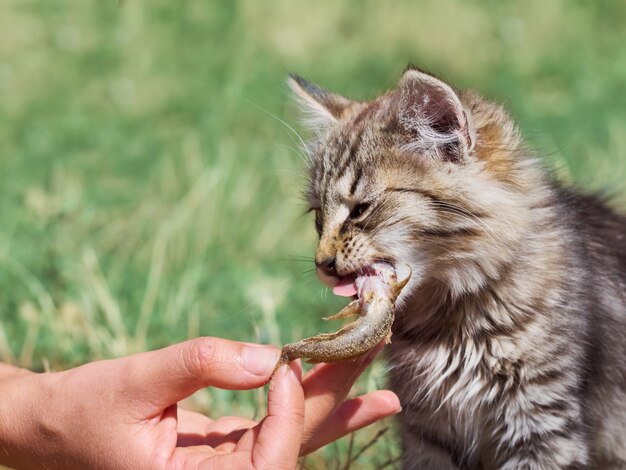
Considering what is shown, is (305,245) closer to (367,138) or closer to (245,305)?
(245,305)

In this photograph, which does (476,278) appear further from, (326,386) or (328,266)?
(326,386)

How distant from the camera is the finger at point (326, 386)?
2619 mm

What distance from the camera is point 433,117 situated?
9.59 feet

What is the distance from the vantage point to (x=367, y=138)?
122 inches

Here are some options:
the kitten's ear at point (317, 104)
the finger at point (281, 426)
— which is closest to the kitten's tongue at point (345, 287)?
the finger at point (281, 426)

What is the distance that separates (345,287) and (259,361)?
50 centimetres

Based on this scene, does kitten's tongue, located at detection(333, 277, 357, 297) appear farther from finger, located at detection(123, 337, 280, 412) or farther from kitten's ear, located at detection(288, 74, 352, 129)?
kitten's ear, located at detection(288, 74, 352, 129)

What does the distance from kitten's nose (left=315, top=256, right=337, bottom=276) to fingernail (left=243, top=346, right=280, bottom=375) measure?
50 centimetres

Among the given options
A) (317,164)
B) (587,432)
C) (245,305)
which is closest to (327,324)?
(245,305)

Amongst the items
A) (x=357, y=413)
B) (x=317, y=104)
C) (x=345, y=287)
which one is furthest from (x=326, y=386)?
(x=317, y=104)

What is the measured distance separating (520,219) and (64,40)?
247 inches

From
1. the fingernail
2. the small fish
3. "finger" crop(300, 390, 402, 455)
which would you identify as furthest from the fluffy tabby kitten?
the fingernail

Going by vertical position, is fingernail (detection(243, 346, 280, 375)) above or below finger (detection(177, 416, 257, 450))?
above

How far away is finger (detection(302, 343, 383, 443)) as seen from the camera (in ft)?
8.59
